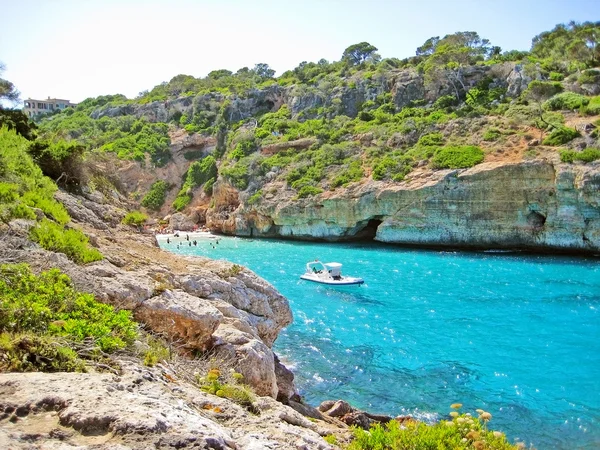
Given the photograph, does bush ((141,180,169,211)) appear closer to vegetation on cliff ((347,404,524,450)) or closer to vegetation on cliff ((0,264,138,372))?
vegetation on cliff ((0,264,138,372))

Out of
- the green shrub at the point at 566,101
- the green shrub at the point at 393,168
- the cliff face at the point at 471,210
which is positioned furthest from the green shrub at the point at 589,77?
the green shrub at the point at 393,168

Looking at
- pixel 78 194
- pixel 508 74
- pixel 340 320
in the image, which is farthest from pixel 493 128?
pixel 78 194

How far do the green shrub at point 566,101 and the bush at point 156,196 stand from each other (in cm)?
4851

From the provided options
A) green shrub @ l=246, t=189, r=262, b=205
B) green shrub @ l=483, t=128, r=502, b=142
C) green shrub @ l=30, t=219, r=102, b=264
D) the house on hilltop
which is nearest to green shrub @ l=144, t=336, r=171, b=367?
green shrub @ l=30, t=219, r=102, b=264

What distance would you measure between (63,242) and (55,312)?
2.50 meters

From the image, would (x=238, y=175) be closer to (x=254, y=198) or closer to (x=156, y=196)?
(x=254, y=198)

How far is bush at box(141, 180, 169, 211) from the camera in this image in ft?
211

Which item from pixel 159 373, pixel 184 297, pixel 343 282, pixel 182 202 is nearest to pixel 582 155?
pixel 343 282

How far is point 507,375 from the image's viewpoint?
49.8ft

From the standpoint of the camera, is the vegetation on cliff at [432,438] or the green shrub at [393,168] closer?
the vegetation on cliff at [432,438]

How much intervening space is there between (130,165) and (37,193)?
5888 cm

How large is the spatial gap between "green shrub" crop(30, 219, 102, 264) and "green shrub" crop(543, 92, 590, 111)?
156ft

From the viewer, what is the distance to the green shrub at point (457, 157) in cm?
4066

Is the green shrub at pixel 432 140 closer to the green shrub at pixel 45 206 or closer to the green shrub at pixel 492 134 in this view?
the green shrub at pixel 492 134
